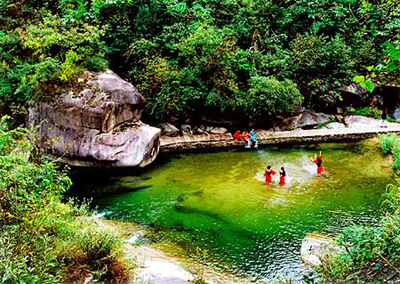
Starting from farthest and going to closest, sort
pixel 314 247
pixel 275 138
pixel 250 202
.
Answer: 1. pixel 275 138
2. pixel 250 202
3. pixel 314 247

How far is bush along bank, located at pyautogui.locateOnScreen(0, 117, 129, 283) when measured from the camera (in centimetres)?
534

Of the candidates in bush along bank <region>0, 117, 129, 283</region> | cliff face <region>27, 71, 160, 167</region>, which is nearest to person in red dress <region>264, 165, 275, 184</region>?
cliff face <region>27, 71, 160, 167</region>

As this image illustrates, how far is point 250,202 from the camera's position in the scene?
1139 centimetres

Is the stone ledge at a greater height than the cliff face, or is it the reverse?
the cliff face

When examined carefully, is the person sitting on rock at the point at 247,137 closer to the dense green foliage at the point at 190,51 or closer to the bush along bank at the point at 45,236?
the dense green foliage at the point at 190,51

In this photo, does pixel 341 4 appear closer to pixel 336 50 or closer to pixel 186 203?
pixel 336 50

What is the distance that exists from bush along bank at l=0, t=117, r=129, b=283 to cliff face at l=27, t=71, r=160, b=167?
6.66 meters

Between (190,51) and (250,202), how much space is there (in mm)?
8552

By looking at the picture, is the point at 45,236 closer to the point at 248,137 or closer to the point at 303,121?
the point at 248,137

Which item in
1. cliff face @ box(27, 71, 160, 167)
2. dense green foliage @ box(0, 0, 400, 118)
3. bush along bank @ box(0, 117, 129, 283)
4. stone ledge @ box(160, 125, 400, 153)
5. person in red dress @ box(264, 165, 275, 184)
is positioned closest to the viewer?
bush along bank @ box(0, 117, 129, 283)

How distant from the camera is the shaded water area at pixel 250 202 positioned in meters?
8.94

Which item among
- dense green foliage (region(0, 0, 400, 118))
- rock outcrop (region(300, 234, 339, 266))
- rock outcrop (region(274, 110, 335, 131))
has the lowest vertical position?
rock outcrop (region(300, 234, 339, 266))

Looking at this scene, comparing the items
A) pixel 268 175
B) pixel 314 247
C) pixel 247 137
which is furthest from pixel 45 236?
pixel 247 137

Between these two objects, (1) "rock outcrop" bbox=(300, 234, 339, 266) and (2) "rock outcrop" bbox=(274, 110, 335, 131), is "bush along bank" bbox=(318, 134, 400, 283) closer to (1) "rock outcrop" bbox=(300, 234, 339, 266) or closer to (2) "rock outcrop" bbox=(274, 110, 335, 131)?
(1) "rock outcrop" bbox=(300, 234, 339, 266)
